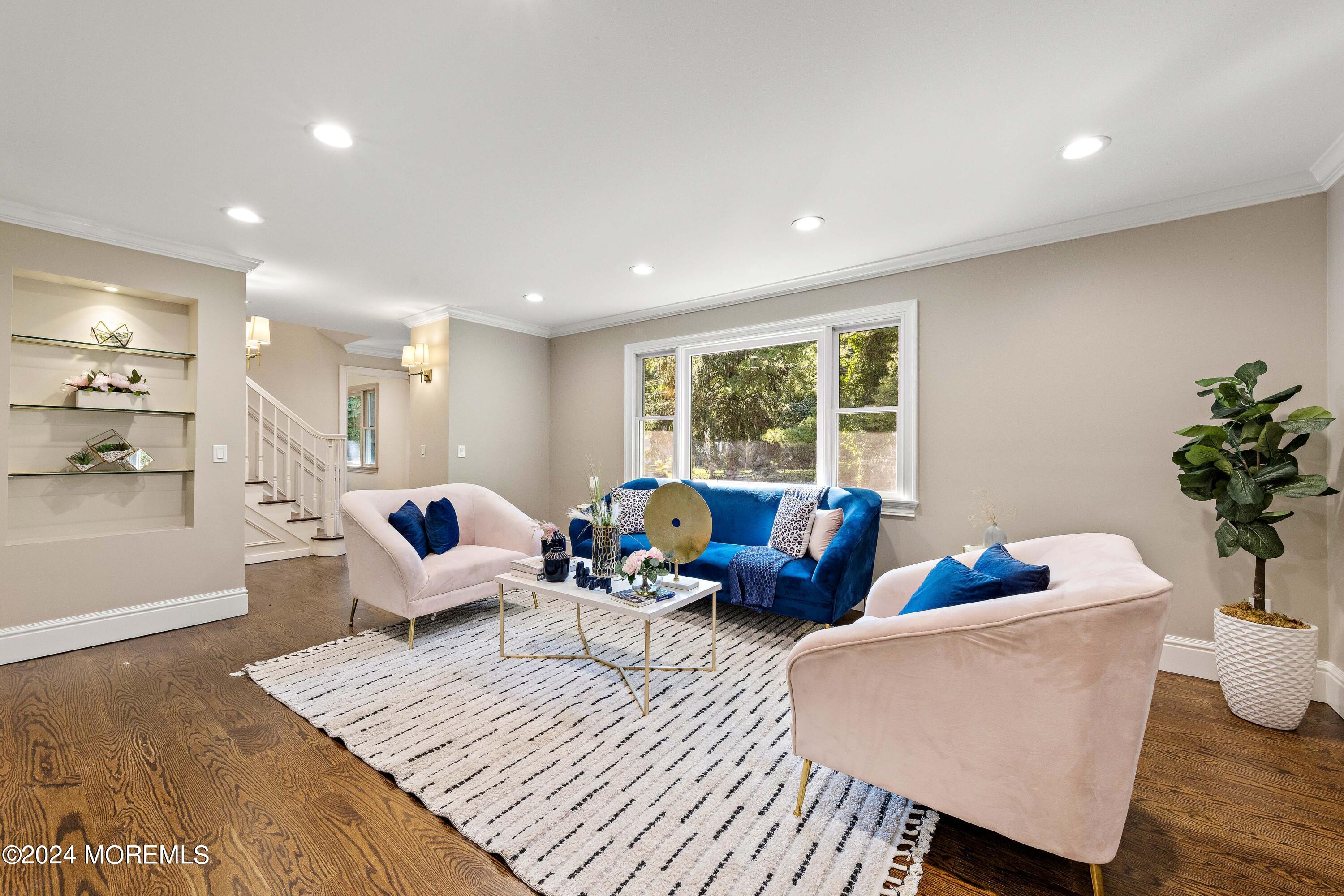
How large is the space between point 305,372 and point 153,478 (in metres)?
3.47

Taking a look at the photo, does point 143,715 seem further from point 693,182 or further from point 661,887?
point 693,182

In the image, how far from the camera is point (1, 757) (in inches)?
81.0

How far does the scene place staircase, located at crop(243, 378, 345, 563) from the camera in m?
5.48

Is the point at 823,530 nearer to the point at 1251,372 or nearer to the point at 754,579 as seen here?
the point at 754,579

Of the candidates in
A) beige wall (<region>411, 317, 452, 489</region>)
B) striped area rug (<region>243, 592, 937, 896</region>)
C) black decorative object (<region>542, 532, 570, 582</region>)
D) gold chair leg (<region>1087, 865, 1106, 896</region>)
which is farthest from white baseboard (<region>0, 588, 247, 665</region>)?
gold chair leg (<region>1087, 865, 1106, 896</region>)

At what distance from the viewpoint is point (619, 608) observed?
2.46 metres

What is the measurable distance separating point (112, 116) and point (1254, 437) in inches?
192

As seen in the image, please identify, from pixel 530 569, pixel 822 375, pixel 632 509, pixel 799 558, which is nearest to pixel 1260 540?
pixel 799 558

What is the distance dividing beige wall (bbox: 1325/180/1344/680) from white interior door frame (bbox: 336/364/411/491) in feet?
23.8

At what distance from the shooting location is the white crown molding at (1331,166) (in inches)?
89.9

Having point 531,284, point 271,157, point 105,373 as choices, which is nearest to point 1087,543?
point 271,157

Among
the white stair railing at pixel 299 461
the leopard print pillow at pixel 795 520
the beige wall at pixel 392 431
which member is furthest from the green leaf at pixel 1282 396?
the beige wall at pixel 392 431

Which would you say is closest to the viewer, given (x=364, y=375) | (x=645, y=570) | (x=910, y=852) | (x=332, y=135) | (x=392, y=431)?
(x=910, y=852)

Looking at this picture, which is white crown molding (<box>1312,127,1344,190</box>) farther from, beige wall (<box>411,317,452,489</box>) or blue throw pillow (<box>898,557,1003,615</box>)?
beige wall (<box>411,317,452,489</box>)
